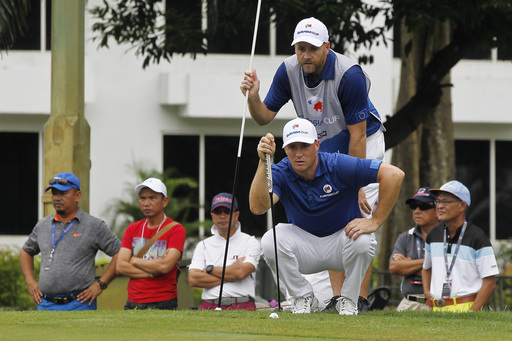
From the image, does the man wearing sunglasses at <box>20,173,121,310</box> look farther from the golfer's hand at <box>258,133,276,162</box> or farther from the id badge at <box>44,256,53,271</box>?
the golfer's hand at <box>258,133,276,162</box>

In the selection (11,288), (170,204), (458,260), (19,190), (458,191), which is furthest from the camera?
(19,190)

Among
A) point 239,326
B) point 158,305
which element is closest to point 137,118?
point 158,305

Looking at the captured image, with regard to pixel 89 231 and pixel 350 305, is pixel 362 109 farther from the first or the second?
pixel 89 231

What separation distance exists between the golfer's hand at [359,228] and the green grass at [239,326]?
2.09 feet

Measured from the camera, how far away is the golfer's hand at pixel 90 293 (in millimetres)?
9609

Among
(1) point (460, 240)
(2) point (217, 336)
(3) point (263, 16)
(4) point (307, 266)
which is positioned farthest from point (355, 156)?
(3) point (263, 16)

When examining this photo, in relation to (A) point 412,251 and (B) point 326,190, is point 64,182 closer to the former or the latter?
(B) point 326,190

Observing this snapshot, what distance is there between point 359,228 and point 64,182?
11.8 feet

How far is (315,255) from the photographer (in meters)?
7.78

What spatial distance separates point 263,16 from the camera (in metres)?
13.0

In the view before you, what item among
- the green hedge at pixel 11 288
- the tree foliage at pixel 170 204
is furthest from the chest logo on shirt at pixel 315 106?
the tree foliage at pixel 170 204

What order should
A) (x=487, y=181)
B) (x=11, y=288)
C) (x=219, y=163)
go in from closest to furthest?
(x=11, y=288) → (x=219, y=163) → (x=487, y=181)

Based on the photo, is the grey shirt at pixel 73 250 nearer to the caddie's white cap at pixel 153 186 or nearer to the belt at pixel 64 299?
the belt at pixel 64 299

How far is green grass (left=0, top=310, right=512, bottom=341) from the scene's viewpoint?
6051 millimetres
